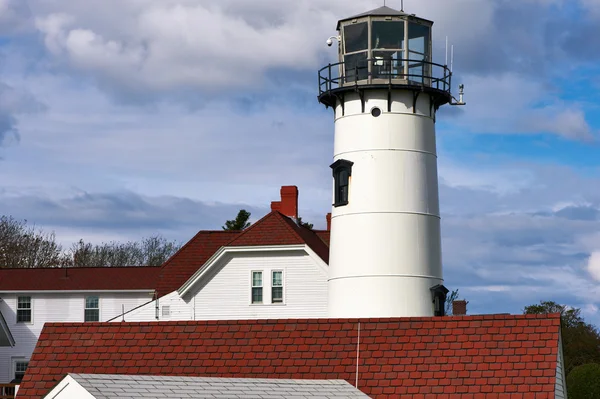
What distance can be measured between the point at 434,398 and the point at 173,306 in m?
21.6

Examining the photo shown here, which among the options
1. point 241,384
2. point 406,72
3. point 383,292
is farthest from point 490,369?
point 406,72

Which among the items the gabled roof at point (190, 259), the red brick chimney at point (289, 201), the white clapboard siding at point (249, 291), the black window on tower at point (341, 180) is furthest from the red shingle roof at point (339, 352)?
the red brick chimney at point (289, 201)

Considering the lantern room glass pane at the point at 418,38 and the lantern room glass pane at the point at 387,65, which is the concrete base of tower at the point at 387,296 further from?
the lantern room glass pane at the point at 418,38

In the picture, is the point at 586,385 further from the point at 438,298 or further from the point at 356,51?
the point at 356,51

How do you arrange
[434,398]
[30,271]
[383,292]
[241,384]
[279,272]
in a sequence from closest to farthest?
[241,384] → [434,398] → [383,292] → [279,272] → [30,271]

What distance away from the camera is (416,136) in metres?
32.2

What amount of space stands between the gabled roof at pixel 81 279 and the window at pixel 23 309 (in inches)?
22.9

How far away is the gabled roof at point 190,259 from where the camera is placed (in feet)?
150

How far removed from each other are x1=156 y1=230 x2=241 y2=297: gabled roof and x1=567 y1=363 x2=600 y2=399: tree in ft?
43.2

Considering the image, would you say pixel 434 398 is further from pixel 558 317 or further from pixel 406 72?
pixel 406 72

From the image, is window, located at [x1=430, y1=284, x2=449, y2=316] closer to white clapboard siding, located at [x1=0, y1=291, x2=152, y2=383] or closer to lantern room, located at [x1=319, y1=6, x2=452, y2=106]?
lantern room, located at [x1=319, y1=6, x2=452, y2=106]

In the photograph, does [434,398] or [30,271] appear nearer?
[434,398]

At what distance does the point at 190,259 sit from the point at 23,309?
25.3ft

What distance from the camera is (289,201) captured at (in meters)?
46.0
